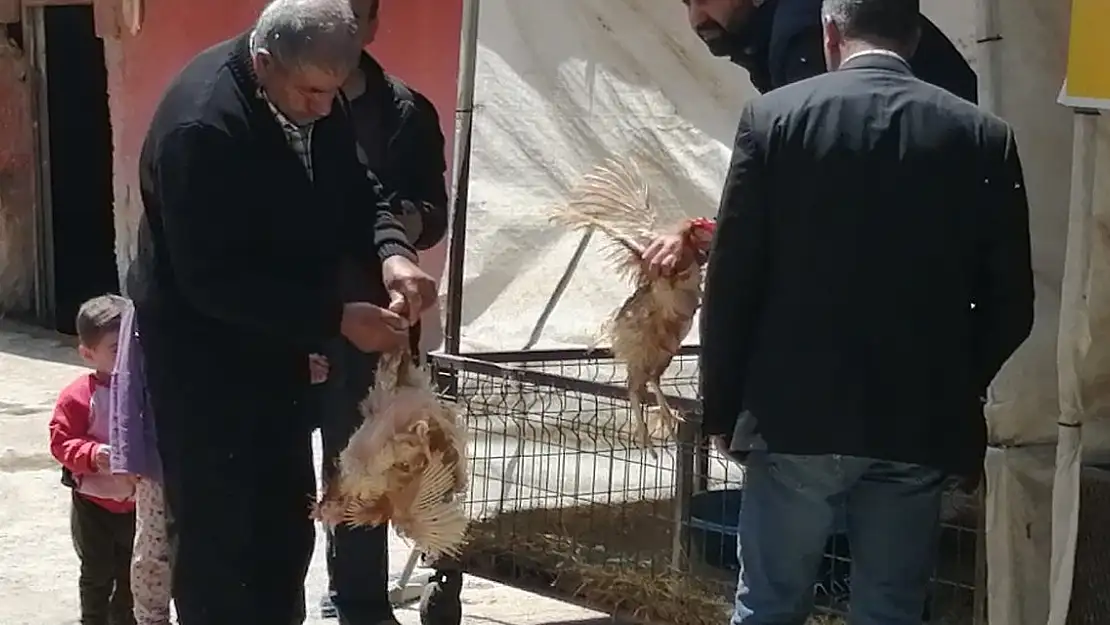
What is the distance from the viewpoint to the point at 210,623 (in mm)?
3252

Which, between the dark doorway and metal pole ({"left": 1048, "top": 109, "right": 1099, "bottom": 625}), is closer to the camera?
metal pole ({"left": 1048, "top": 109, "right": 1099, "bottom": 625})

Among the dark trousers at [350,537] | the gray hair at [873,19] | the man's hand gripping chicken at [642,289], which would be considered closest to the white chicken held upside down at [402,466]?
the dark trousers at [350,537]

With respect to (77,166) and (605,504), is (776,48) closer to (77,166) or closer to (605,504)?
(605,504)

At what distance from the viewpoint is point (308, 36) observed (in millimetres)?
2941

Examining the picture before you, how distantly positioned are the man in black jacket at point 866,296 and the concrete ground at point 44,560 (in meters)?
2.02

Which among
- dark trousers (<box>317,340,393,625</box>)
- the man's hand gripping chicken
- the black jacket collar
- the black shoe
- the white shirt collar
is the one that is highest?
the white shirt collar

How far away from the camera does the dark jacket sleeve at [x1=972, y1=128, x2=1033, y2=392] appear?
2.77 meters

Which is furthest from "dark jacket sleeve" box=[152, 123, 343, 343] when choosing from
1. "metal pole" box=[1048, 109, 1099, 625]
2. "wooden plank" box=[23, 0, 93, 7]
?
"wooden plank" box=[23, 0, 93, 7]

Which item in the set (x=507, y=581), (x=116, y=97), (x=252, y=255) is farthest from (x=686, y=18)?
(x=116, y=97)

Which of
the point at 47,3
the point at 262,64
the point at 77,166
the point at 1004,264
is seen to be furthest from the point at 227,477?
the point at 77,166

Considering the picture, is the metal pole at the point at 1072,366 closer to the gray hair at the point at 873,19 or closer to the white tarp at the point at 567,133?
the gray hair at the point at 873,19

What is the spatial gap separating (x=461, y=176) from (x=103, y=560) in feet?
5.16

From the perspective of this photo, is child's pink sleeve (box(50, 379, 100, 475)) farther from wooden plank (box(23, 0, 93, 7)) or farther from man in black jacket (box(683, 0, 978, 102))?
wooden plank (box(23, 0, 93, 7))

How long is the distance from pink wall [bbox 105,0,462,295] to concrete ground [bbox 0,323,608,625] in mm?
1549
